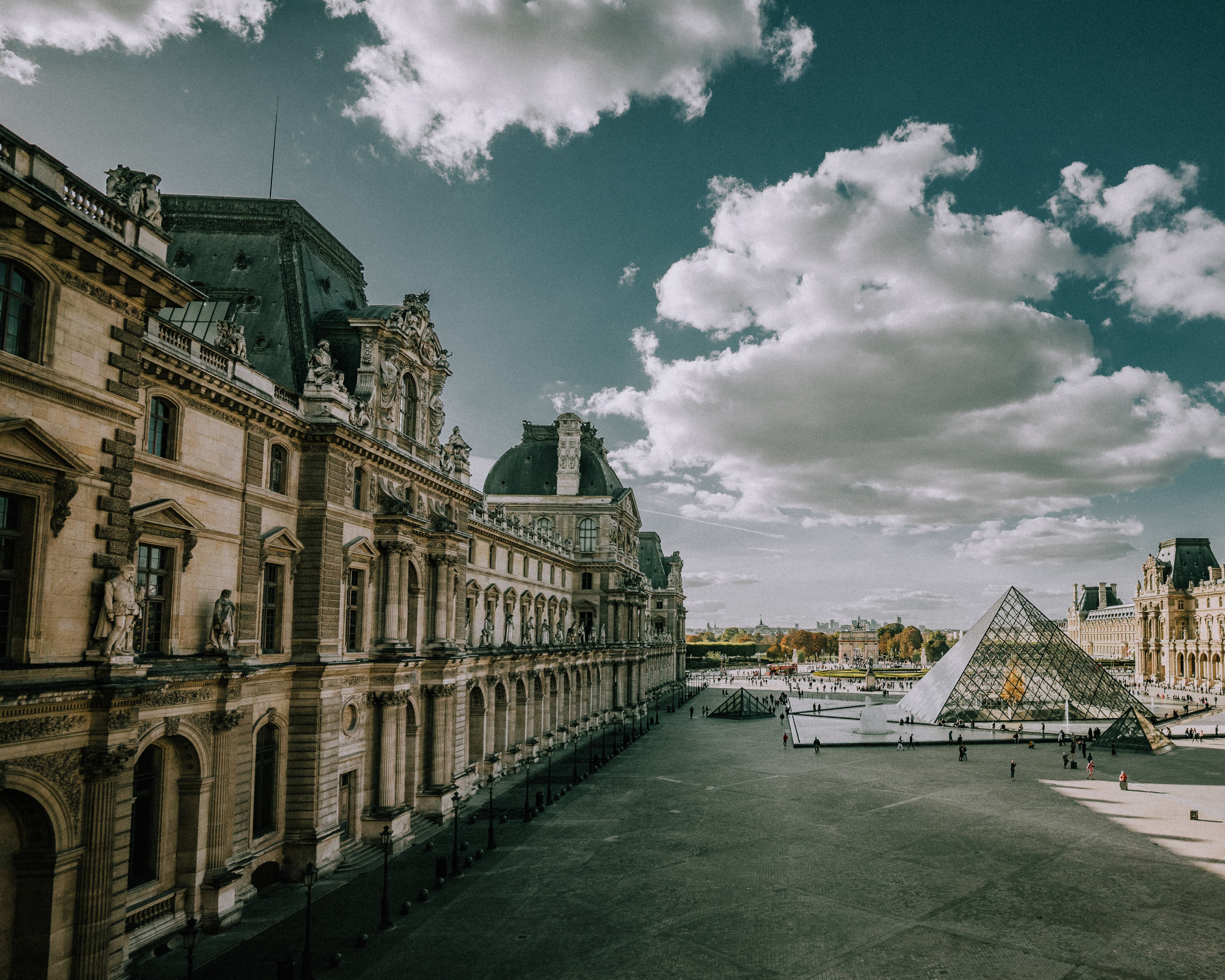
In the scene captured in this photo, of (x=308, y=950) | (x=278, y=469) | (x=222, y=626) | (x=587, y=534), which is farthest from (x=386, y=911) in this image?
(x=587, y=534)

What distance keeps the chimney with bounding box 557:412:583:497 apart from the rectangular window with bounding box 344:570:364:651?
35.2 metres

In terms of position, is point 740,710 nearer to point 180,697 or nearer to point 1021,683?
point 1021,683

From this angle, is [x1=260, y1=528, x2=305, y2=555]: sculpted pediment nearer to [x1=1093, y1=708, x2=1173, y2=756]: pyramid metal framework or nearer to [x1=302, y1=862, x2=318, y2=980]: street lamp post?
[x1=302, y1=862, x2=318, y2=980]: street lamp post

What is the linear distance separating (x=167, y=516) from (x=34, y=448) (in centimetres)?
560

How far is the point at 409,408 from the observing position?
28703mm

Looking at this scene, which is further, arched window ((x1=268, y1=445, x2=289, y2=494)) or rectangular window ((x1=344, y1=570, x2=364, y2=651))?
rectangular window ((x1=344, y1=570, x2=364, y2=651))

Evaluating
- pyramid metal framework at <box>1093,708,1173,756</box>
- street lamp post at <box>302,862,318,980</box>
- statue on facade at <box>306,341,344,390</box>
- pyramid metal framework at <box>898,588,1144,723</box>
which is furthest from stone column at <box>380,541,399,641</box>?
pyramid metal framework at <box>898,588,1144,723</box>

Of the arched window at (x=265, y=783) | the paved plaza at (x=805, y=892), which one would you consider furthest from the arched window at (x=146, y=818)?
the arched window at (x=265, y=783)

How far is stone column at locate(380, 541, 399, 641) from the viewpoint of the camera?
2595 centimetres

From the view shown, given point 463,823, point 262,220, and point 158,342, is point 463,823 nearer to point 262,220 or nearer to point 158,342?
point 158,342

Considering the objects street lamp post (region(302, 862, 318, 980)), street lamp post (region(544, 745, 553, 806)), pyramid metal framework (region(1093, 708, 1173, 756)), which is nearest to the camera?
street lamp post (region(302, 862, 318, 980))

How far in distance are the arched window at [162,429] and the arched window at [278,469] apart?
3542mm

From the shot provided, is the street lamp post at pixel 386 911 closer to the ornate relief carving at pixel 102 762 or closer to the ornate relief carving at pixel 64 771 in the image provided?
the ornate relief carving at pixel 102 762

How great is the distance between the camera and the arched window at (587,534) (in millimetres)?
59312
